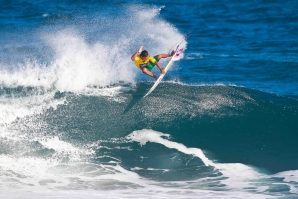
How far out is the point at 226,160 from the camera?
12.6 metres

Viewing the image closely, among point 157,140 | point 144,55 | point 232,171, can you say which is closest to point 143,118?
point 157,140

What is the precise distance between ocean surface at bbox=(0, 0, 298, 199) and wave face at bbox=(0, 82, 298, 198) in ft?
0.09

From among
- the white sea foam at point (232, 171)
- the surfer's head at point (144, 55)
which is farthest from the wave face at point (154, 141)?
the surfer's head at point (144, 55)

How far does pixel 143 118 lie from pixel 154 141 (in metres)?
0.89

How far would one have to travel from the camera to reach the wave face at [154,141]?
38.1 feet

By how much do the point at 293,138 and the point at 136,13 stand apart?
419 inches

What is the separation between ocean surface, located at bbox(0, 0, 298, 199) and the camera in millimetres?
11594

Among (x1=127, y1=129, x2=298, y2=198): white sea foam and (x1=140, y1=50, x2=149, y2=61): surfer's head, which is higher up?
(x1=140, y1=50, x2=149, y2=61): surfer's head

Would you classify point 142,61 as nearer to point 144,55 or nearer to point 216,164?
point 144,55

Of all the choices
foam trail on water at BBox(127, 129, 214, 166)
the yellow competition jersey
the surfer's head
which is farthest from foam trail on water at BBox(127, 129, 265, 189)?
the surfer's head

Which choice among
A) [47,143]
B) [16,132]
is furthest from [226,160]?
[16,132]

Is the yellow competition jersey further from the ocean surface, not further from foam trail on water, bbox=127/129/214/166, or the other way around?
foam trail on water, bbox=127/129/214/166

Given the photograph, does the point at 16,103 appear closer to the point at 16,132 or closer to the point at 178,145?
the point at 16,132

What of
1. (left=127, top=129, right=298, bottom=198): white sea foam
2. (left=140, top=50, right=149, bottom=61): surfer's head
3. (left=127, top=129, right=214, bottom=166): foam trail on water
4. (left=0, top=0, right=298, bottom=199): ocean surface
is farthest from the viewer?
(left=140, top=50, right=149, bottom=61): surfer's head
